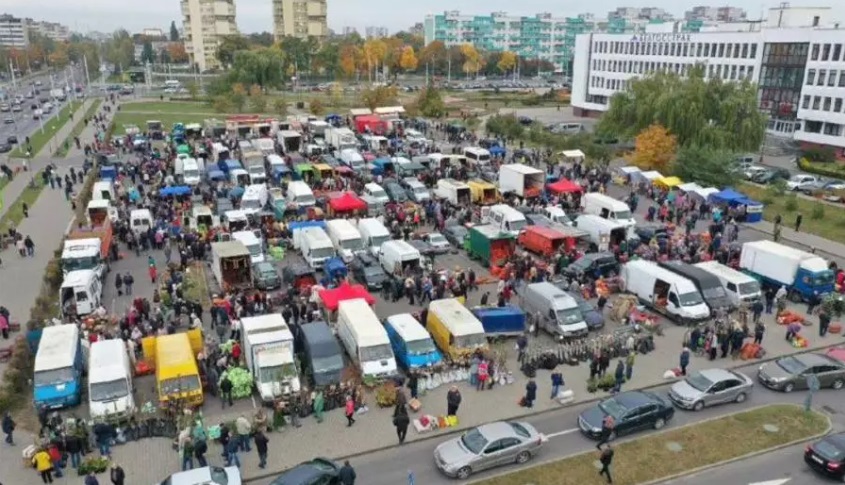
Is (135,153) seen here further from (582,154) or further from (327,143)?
(582,154)

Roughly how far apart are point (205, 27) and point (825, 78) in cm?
13936

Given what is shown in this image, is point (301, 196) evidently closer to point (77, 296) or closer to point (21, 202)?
point (77, 296)

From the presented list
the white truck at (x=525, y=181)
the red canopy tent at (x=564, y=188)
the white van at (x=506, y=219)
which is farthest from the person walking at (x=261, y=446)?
the red canopy tent at (x=564, y=188)

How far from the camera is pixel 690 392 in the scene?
1891 centimetres

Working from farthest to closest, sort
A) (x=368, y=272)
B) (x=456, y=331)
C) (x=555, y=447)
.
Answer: (x=368, y=272) < (x=456, y=331) < (x=555, y=447)

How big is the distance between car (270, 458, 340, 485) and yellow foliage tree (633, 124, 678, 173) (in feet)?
133

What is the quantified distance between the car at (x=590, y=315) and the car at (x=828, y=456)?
8.86 meters

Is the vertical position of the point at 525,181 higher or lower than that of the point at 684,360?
higher

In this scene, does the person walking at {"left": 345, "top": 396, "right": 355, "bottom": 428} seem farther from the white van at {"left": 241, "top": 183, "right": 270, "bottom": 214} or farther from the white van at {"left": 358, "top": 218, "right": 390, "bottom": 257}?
the white van at {"left": 241, "top": 183, "right": 270, "bottom": 214}

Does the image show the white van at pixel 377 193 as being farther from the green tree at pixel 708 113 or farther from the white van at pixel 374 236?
the green tree at pixel 708 113

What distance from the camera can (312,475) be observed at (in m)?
14.5

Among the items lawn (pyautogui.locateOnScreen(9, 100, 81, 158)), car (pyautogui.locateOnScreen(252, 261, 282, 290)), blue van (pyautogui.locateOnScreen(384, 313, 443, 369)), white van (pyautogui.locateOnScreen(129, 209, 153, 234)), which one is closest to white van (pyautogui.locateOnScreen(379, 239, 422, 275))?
car (pyautogui.locateOnScreen(252, 261, 282, 290))

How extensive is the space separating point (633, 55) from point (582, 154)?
35.0m

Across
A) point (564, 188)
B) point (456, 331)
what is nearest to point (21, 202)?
point (456, 331)
